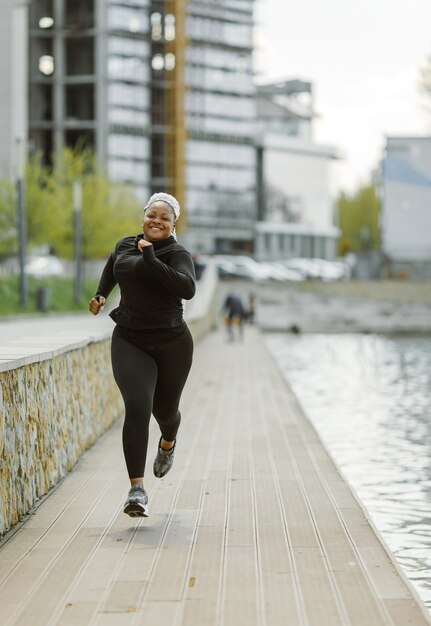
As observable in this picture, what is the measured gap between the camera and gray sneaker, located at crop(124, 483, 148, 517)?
7.04 m

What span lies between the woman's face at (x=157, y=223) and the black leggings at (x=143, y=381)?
569 millimetres

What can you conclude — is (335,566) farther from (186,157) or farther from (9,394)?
(186,157)

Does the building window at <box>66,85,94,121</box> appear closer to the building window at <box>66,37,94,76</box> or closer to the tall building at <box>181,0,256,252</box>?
the building window at <box>66,37,94,76</box>

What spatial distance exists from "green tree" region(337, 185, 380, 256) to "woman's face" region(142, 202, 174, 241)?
132472mm

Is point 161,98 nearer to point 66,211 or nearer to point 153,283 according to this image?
point 66,211

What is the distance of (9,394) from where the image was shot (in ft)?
23.5

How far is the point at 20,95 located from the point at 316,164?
56623mm

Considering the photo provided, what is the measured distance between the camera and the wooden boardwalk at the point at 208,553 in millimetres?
5215

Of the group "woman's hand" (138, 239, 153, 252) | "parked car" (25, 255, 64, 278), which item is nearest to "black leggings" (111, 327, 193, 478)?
"woman's hand" (138, 239, 153, 252)

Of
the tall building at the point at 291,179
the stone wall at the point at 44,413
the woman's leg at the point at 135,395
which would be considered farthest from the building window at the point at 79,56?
the woman's leg at the point at 135,395

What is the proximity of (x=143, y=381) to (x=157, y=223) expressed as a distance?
2.80ft

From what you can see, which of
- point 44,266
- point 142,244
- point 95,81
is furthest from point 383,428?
point 95,81

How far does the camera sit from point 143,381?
23.7ft

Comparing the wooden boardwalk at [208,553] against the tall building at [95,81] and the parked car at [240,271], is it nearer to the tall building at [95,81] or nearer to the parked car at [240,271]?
the parked car at [240,271]
